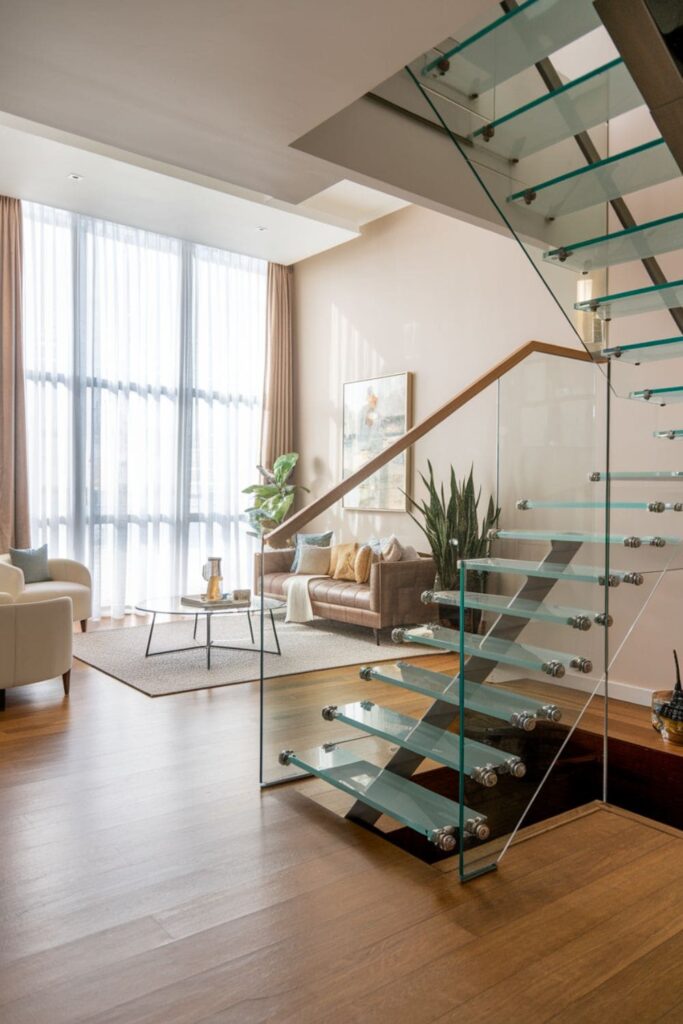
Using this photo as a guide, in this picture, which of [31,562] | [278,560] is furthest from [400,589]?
[31,562]

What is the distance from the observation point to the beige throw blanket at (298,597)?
3.32 metres

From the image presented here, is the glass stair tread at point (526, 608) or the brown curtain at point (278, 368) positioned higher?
the brown curtain at point (278, 368)

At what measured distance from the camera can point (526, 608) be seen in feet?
9.16

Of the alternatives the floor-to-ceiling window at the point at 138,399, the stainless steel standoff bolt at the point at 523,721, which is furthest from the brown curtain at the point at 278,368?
the stainless steel standoff bolt at the point at 523,721

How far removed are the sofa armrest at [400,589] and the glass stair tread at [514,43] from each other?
1.76 metres

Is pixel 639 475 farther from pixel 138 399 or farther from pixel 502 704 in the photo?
pixel 138 399

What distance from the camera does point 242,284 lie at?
8.41 m

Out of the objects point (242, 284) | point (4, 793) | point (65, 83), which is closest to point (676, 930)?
point (4, 793)

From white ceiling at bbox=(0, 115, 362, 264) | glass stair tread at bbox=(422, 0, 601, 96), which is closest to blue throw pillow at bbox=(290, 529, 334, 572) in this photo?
glass stair tread at bbox=(422, 0, 601, 96)

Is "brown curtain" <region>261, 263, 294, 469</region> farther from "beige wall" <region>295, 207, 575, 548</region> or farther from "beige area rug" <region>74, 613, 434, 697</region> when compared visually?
"beige area rug" <region>74, 613, 434, 697</region>

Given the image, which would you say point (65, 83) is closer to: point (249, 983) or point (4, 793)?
point (4, 793)

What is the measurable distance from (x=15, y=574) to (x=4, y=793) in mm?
3004

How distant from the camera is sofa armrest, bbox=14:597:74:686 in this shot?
4.10 meters

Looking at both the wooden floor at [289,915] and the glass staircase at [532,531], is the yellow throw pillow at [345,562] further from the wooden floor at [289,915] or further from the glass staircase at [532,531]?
the wooden floor at [289,915]
